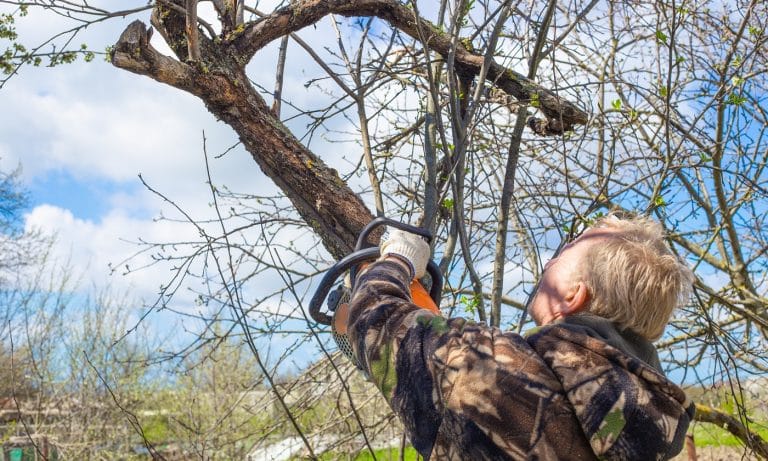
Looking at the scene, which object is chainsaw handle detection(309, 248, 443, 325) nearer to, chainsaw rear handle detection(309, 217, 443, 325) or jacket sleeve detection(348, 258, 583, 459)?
chainsaw rear handle detection(309, 217, 443, 325)

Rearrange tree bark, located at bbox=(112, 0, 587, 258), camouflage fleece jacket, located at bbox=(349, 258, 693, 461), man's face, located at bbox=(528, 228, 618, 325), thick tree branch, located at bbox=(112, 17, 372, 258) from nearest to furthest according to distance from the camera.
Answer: camouflage fleece jacket, located at bbox=(349, 258, 693, 461) → man's face, located at bbox=(528, 228, 618, 325) → tree bark, located at bbox=(112, 0, 587, 258) → thick tree branch, located at bbox=(112, 17, 372, 258)

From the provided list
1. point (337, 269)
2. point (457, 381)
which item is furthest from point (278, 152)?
point (457, 381)

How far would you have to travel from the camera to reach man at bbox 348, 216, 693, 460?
1285 millimetres

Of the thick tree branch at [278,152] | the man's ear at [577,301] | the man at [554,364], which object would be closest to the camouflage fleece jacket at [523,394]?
the man at [554,364]

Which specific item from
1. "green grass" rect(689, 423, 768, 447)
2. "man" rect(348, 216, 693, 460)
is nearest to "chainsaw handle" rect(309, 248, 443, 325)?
"man" rect(348, 216, 693, 460)

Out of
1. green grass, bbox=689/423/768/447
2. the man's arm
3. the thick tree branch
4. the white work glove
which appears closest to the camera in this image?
the man's arm

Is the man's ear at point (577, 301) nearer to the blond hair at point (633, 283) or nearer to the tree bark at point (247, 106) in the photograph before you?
the blond hair at point (633, 283)

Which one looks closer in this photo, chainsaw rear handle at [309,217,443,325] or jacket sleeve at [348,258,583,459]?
jacket sleeve at [348,258,583,459]

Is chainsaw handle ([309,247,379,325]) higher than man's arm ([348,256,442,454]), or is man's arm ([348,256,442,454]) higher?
chainsaw handle ([309,247,379,325])

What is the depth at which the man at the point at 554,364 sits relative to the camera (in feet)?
4.22

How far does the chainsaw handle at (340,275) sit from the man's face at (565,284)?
1.47 feet

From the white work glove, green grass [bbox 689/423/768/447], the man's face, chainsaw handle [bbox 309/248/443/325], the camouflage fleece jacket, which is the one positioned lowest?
green grass [bbox 689/423/768/447]

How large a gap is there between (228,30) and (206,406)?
10647mm

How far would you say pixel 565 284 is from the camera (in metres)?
1.53
